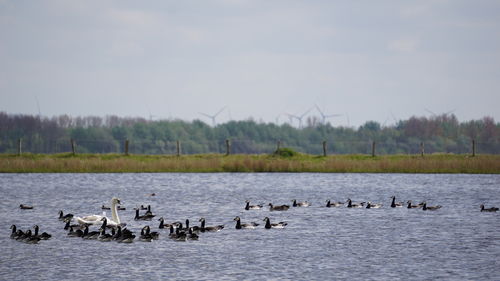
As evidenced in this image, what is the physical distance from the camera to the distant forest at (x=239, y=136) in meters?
128

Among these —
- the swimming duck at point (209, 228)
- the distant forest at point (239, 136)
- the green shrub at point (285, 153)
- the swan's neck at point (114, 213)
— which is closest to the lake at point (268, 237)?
the swimming duck at point (209, 228)

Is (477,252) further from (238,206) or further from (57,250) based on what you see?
(238,206)

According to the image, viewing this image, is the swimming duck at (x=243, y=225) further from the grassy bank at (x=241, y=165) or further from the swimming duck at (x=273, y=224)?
the grassy bank at (x=241, y=165)

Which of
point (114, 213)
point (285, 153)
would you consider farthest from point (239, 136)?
point (114, 213)

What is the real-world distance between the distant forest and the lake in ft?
222

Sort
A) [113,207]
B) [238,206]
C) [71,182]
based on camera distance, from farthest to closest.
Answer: [71,182] → [238,206] → [113,207]

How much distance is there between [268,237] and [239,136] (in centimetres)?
11730

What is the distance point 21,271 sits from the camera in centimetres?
2422

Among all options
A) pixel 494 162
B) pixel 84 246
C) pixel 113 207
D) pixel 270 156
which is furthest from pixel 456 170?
pixel 84 246

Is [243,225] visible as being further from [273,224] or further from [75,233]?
[75,233]

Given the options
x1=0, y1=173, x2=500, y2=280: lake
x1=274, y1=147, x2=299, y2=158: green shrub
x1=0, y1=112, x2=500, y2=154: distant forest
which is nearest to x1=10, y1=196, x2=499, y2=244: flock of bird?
x1=0, y1=173, x2=500, y2=280: lake

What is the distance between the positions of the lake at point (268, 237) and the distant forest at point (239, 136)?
67755mm

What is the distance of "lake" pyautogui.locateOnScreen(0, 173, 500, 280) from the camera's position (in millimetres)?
24562

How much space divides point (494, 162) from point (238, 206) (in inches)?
1120
